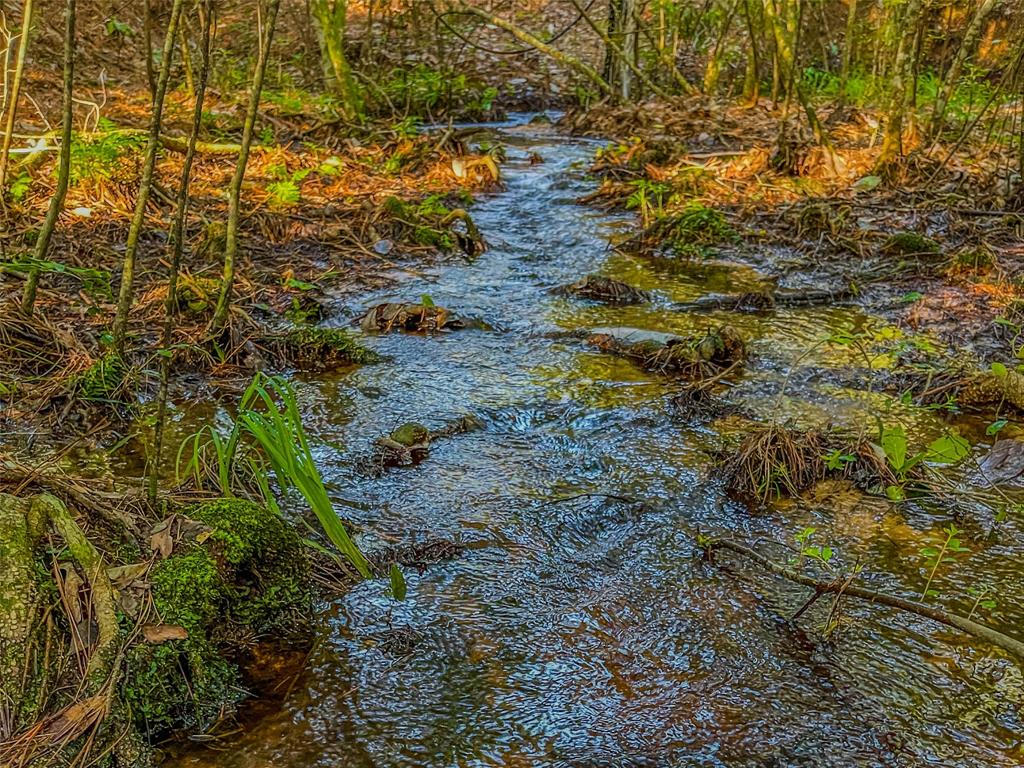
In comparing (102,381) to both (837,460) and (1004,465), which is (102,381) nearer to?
(837,460)

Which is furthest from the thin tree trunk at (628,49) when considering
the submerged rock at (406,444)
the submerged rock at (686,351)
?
the submerged rock at (406,444)

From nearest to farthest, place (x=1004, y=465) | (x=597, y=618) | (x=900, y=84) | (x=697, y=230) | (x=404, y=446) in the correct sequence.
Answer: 1. (x=597, y=618)
2. (x=1004, y=465)
3. (x=404, y=446)
4. (x=697, y=230)
5. (x=900, y=84)

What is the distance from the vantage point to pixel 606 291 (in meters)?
6.35

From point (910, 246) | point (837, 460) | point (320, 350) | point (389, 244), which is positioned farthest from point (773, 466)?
point (389, 244)

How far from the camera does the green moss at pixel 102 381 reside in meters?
4.16

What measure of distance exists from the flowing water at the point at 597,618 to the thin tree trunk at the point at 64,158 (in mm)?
1502

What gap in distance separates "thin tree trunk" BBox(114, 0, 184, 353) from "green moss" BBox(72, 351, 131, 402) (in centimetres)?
9

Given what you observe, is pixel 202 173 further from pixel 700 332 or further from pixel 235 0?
pixel 235 0

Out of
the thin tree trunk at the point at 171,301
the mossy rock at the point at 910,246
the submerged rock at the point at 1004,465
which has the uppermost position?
the thin tree trunk at the point at 171,301

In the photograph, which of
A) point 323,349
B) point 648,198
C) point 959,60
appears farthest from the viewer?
point 648,198

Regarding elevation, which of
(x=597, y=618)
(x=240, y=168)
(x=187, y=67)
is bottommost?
(x=597, y=618)

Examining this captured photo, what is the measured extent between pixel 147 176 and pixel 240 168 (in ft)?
3.15

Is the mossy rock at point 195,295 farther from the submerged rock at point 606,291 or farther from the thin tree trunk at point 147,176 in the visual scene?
the submerged rock at point 606,291

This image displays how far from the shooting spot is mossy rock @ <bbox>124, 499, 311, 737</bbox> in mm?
2303
